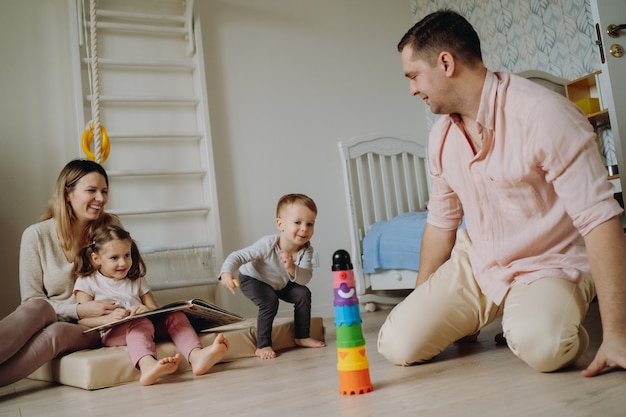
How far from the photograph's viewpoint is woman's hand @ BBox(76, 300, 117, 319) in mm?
2057

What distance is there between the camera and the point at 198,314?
2072 millimetres

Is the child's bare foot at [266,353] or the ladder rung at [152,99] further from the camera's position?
the ladder rung at [152,99]

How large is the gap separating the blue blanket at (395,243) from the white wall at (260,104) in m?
0.29

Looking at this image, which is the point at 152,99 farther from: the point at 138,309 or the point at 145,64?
the point at 138,309

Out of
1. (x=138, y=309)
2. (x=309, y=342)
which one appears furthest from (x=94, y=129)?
(x=309, y=342)

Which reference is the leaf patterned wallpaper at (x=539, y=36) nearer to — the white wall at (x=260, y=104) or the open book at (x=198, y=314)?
the white wall at (x=260, y=104)

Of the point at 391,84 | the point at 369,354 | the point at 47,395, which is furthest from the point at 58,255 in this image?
the point at 391,84

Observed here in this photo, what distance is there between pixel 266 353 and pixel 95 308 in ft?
1.98

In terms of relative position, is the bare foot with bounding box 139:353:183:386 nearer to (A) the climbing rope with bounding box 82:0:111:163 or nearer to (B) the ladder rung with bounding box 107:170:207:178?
(A) the climbing rope with bounding box 82:0:111:163

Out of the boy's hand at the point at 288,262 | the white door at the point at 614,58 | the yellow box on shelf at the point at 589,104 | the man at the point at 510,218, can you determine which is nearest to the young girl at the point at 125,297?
the boy's hand at the point at 288,262

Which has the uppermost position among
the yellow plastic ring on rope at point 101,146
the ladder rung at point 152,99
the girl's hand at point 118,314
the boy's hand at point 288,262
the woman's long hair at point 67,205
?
the ladder rung at point 152,99

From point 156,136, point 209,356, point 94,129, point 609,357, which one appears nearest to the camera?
point 609,357

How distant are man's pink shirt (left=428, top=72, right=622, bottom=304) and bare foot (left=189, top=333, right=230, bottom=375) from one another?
0.78 metres

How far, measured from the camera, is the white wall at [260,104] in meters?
3.00
